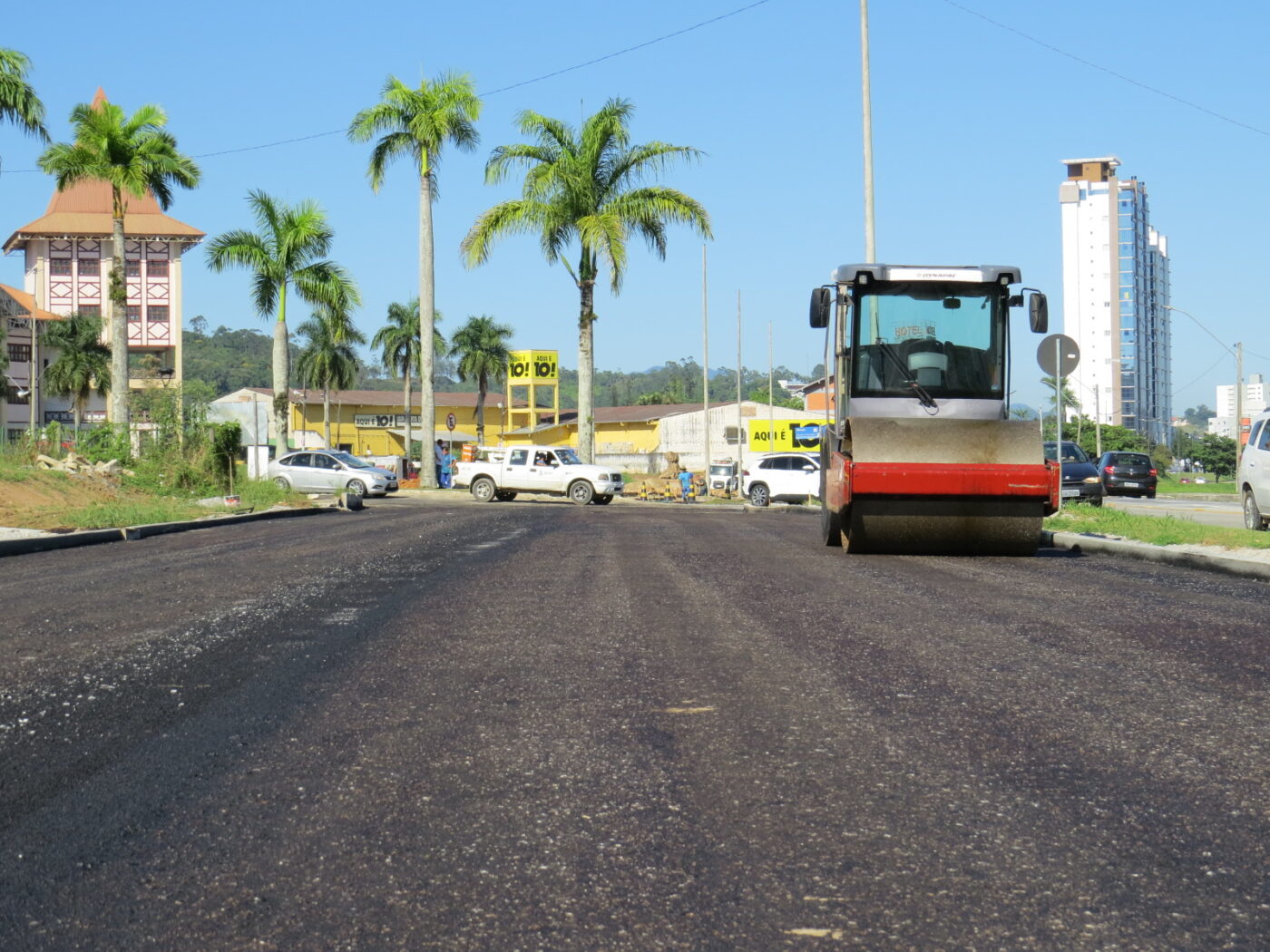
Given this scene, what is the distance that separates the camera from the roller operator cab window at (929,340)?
549 inches

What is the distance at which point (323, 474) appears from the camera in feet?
125

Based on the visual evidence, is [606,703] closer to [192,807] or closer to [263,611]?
[192,807]

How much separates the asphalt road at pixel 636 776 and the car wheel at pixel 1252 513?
1012 centimetres

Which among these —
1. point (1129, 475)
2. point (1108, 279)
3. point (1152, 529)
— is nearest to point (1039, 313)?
point (1152, 529)

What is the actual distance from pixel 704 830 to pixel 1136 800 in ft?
4.73

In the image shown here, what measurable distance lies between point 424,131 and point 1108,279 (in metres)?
164

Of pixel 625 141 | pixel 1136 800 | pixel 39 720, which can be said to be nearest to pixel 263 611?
pixel 39 720

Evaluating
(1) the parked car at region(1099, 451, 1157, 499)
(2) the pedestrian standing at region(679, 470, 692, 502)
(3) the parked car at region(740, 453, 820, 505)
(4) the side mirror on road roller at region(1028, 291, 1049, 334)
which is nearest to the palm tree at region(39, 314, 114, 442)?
(2) the pedestrian standing at region(679, 470, 692, 502)

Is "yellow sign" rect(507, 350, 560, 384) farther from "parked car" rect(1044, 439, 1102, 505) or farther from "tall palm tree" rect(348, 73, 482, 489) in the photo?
"parked car" rect(1044, 439, 1102, 505)

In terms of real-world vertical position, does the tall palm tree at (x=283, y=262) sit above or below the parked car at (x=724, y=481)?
above

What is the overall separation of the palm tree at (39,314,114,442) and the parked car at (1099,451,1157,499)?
56770 mm

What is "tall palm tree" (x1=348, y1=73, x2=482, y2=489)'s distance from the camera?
41719 mm

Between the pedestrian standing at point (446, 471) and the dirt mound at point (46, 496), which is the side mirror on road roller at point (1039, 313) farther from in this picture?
the pedestrian standing at point (446, 471)

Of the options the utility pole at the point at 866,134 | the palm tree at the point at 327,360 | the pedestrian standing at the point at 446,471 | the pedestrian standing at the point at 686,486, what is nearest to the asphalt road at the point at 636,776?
the utility pole at the point at 866,134
